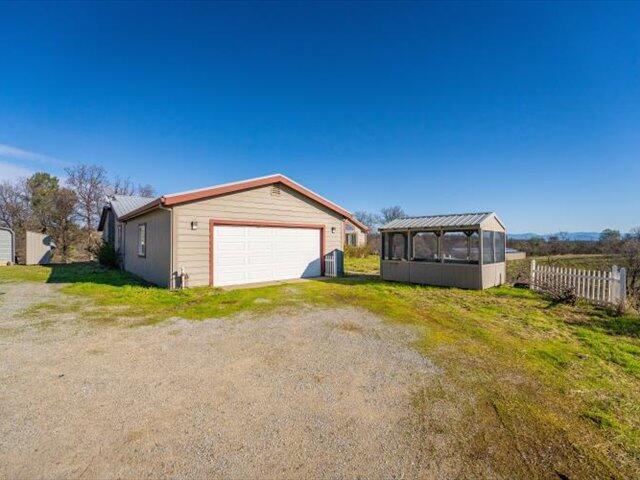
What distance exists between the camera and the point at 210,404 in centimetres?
312

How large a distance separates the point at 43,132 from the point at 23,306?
760 inches

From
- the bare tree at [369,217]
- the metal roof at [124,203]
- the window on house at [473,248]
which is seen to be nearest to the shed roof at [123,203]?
the metal roof at [124,203]

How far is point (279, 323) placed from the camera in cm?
611

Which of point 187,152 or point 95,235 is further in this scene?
point 95,235

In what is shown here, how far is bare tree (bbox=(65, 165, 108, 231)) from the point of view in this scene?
2884cm

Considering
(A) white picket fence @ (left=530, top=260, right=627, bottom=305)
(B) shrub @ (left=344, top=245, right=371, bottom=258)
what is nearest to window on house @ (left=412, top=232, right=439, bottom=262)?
(A) white picket fence @ (left=530, top=260, right=627, bottom=305)

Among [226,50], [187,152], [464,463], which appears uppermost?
[226,50]

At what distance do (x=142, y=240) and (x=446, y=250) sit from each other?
11302 mm

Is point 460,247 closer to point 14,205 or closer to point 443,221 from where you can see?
point 443,221

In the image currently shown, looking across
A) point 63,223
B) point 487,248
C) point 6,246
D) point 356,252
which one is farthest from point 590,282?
point 63,223

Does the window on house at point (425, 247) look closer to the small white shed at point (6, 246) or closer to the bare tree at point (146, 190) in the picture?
the small white shed at point (6, 246)

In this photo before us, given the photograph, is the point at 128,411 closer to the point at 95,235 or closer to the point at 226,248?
the point at 226,248

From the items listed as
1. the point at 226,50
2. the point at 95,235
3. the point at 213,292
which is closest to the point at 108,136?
the point at 95,235

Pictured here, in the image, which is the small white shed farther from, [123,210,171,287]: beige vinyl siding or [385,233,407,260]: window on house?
[385,233,407,260]: window on house
